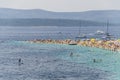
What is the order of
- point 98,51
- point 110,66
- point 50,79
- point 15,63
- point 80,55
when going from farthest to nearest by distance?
point 98,51, point 80,55, point 15,63, point 110,66, point 50,79

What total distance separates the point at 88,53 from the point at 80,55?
3.99m

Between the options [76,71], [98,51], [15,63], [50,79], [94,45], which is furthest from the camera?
[94,45]

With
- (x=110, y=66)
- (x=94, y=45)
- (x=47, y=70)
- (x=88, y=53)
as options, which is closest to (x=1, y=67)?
(x=47, y=70)

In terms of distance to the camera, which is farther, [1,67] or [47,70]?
[1,67]

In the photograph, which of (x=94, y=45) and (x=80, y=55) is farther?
(x=94, y=45)

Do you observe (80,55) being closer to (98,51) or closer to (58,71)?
(98,51)

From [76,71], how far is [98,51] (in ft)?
109

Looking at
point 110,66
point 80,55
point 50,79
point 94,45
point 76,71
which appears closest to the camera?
point 50,79

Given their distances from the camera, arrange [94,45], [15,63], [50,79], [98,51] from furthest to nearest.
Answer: [94,45]
[98,51]
[15,63]
[50,79]

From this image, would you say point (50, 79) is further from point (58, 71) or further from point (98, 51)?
point (98, 51)

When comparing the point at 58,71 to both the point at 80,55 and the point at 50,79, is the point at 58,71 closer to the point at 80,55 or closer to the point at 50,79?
the point at 50,79

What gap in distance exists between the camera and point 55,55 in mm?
93688

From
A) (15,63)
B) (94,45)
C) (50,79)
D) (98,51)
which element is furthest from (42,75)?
(94,45)

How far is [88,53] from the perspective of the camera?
313 ft
